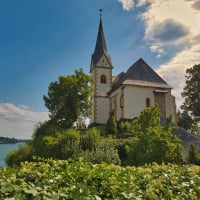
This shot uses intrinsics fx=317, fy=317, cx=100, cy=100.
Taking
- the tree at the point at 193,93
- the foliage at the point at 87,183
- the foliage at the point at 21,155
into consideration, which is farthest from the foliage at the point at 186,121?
the foliage at the point at 87,183

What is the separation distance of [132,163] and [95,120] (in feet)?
91.5

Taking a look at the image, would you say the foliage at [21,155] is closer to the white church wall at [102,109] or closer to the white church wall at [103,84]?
the white church wall at [102,109]

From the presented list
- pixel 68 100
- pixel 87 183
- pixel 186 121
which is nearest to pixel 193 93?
pixel 186 121

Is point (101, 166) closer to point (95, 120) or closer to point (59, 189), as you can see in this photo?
point (59, 189)

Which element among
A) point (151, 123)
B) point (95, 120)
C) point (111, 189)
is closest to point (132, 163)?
point (151, 123)

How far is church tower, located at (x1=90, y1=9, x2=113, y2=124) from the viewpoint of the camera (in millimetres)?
43062

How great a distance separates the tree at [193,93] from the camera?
40656 mm

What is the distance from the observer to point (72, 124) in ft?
115

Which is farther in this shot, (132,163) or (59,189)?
(132,163)

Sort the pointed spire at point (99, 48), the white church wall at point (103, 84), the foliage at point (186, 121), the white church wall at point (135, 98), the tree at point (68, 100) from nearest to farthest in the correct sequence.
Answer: the tree at point (68, 100)
the white church wall at point (135, 98)
the foliage at point (186, 121)
the white church wall at point (103, 84)
the pointed spire at point (99, 48)

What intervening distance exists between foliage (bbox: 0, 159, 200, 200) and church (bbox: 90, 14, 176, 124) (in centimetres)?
3270

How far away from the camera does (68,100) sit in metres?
35.2

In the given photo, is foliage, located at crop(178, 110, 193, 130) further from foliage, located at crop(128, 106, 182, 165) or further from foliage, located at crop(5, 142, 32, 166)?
foliage, located at crop(128, 106, 182, 165)

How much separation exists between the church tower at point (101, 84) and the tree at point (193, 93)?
10350 mm
